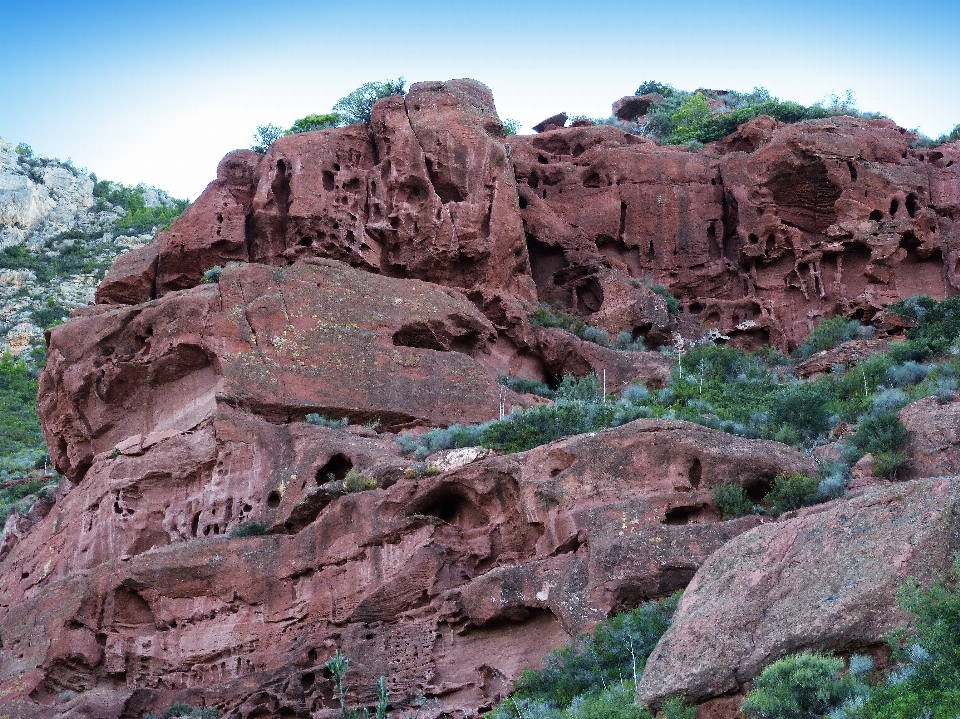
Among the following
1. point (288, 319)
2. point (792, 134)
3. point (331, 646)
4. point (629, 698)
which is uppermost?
point (792, 134)

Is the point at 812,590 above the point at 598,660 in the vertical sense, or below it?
above

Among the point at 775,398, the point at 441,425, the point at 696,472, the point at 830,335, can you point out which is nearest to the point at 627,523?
the point at 696,472

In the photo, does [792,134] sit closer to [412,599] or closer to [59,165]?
[412,599]

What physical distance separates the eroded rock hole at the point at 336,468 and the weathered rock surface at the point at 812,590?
1046 cm

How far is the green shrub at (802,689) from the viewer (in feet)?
40.8

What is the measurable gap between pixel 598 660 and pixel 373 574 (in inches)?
209

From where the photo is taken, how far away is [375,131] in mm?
36562

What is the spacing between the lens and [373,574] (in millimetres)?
21578

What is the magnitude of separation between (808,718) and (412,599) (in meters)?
9.62

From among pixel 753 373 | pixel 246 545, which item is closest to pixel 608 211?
pixel 753 373

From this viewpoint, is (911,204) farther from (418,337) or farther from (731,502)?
(731,502)

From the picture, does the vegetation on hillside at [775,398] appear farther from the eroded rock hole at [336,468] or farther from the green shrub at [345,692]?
the green shrub at [345,692]

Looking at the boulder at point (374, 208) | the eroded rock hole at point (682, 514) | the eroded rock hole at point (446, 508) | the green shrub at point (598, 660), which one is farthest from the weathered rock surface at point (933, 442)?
the boulder at point (374, 208)

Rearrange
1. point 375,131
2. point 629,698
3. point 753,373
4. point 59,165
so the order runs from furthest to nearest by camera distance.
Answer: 1. point 59,165
2. point 375,131
3. point 753,373
4. point 629,698
